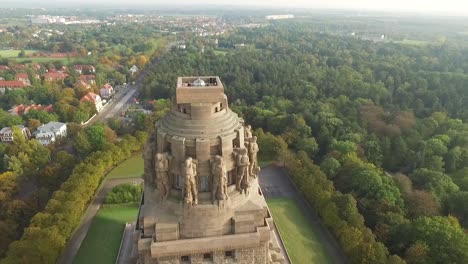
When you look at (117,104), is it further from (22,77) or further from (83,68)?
(83,68)

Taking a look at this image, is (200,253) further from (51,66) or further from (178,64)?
(51,66)

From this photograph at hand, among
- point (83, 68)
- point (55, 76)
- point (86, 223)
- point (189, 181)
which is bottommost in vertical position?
point (86, 223)

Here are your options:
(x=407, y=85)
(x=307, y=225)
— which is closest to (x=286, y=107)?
(x=407, y=85)

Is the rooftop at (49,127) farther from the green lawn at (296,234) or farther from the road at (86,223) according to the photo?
the green lawn at (296,234)

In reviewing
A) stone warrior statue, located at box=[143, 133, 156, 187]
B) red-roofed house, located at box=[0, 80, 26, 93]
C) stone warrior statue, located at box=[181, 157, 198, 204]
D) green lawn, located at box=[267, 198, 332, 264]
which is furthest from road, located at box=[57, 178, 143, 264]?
red-roofed house, located at box=[0, 80, 26, 93]

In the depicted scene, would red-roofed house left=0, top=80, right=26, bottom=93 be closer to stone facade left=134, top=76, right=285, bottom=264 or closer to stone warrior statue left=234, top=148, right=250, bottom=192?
stone facade left=134, top=76, right=285, bottom=264

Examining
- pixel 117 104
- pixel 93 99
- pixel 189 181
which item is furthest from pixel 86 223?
pixel 117 104
